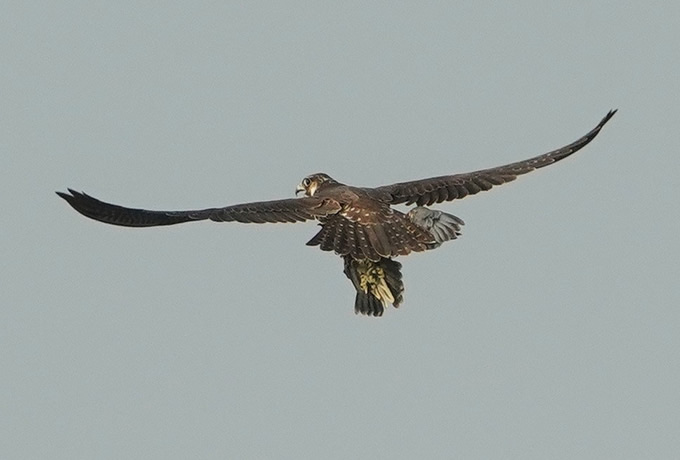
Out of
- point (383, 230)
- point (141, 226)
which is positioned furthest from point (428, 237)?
point (141, 226)

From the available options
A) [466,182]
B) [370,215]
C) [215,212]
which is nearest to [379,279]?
→ [370,215]

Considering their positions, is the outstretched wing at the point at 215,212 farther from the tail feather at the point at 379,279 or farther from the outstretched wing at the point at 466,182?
the outstretched wing at the point at 466,182

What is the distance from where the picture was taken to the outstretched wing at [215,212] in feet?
57.2

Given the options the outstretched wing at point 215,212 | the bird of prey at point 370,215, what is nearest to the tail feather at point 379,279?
the bird of prey at point 370,215

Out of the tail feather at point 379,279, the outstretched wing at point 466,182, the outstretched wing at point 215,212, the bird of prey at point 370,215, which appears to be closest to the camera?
the bird of prey at point 370,215

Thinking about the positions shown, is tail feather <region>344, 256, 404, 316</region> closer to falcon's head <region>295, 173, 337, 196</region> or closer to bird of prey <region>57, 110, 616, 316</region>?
bird of prey <region>57, 110, 616, 316</region>

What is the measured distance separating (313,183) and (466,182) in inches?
57.8

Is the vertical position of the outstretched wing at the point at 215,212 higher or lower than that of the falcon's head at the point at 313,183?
lower

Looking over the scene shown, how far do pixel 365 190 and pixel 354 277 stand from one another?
81cm

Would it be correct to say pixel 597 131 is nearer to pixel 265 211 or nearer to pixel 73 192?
pixel 265 211

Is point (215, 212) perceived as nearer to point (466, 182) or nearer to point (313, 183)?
point (313, 183)

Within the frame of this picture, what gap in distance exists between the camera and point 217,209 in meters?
17.5

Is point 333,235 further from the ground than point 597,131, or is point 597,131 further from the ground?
point 597,131

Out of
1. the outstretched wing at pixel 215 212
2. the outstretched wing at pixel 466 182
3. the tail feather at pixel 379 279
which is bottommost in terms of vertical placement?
the tail feather at pixel 379 279
